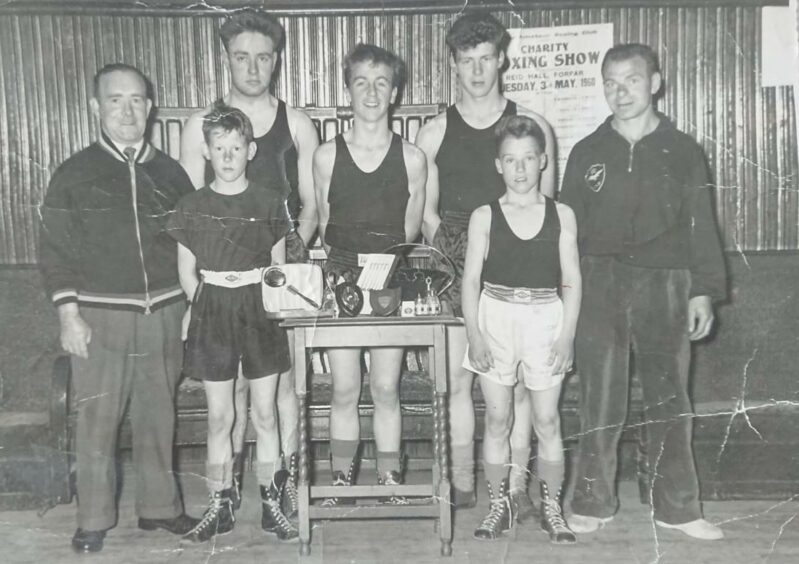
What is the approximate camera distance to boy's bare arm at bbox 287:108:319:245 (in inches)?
111

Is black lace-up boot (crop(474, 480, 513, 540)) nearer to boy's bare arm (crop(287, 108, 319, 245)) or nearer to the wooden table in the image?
the wooden table

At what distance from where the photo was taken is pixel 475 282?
258 cm

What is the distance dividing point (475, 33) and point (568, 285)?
2.96 ft

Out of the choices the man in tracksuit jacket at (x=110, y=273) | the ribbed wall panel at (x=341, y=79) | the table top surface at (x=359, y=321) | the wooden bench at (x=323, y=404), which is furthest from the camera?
the ribbed wall panel at (x=341, y=79)

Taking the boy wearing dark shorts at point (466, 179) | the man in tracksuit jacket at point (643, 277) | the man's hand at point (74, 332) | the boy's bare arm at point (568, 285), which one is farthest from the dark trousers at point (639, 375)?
the man's hand at point (74, 332)

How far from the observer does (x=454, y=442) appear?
284cm

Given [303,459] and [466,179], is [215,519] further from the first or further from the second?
[466,179]

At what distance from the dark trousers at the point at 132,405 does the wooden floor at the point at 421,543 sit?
13 cm

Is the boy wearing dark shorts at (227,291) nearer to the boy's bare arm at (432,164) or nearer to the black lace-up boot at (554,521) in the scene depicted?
the boy's bare arm at (432,164)

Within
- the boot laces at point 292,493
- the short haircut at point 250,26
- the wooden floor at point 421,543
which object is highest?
the short haircut at point 250,26

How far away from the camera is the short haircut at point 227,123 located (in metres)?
2.55

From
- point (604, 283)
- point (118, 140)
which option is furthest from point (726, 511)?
point (118, 140)

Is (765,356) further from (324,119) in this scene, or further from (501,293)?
(324,119)

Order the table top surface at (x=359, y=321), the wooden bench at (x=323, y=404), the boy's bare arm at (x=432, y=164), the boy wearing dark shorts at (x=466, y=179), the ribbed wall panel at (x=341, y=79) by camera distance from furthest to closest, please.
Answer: the ribbed wall panel at (x=341, y=79), the wooden bench at (x=323, y=404), the boy's bare arm at (x=432, y=164), the boy wearing dark shorts at (x=466, y=179), the table top surface at (x=359, y=321)
